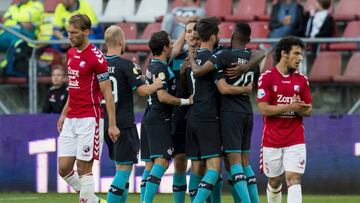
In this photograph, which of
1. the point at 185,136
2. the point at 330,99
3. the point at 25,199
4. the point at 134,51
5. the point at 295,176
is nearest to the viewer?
the point at 295,176

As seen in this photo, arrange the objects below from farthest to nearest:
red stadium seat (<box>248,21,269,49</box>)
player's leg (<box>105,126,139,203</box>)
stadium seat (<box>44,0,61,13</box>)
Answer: stadium seat (<box>44,0,61,13</box>)
red stadium seat (<box>248,21,269,49</box>)
player's leg (<box>105,126,139,203</box>)

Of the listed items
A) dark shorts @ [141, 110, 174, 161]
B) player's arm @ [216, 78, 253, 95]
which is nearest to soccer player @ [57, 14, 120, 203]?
dark shorts @ [141, 110, 174, 161]

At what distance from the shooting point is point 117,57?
41.5 ft

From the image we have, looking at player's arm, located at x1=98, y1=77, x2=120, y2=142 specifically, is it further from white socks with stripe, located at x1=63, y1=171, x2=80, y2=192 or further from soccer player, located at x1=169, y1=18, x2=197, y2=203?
soccer player, located at x1=169, y1=18, x2=197, y2=203

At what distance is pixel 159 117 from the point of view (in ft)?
42.6

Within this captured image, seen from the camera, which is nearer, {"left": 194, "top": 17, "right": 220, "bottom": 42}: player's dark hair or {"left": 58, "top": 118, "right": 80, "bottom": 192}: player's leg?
{"left": 58, "top": 118, "right": 80, "bottom": 192}: player's leg

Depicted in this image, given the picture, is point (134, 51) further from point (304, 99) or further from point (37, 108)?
point (304, 99)

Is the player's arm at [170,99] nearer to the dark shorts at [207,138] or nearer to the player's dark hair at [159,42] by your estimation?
the dark shorts at [207,138]

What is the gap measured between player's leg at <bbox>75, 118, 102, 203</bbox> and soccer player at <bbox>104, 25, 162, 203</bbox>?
0.68m

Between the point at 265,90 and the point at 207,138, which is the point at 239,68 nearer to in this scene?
the point at 265,90

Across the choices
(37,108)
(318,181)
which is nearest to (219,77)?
(318,181)

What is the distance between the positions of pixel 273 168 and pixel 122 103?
1884 millimetres

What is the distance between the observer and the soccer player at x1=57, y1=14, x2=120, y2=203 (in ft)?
39.0

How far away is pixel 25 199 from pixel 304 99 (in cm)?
528
